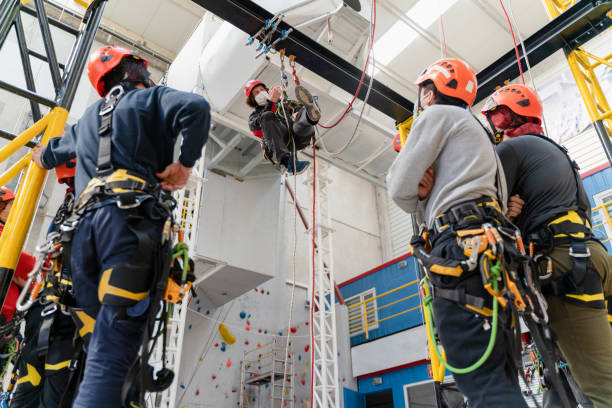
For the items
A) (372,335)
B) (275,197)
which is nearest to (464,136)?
(275,197)

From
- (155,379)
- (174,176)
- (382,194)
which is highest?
(382,194)

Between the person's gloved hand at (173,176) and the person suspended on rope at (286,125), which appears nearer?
the person's gloved hand at (173,176)

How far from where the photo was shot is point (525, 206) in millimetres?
2436

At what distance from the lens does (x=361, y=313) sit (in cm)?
1180

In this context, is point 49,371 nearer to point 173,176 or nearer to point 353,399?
point 173,176

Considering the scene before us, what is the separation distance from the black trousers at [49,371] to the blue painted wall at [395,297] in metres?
8.74

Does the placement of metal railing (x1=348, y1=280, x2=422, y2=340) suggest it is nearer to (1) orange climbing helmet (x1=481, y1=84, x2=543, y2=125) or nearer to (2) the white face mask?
(2) the white face mask

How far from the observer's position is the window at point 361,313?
11367 mm

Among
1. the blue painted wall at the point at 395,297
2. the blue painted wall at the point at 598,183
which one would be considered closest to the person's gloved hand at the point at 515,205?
the blue painted wall at the point at 598,183

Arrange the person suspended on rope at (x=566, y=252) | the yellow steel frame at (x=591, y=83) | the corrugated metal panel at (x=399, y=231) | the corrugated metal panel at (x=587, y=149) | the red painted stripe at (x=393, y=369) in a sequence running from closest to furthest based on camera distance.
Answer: the person suspended on rope at (x=566, y=252) → the yellow steel frame at (x=591, y=83) → the red painted stripe at (x=393, y=369) → the corrugated metal panel at (x=587, y=149) → the corrugated metal panel at (x=399, y=231)

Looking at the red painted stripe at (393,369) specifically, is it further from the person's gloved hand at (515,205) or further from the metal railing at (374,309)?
the person's gloved hand at (515,205)

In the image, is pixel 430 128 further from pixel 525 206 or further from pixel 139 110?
pixel 139 110

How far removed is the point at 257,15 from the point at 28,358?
3.40m

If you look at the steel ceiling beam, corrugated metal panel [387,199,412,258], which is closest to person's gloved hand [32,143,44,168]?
the steel ceiling beam
